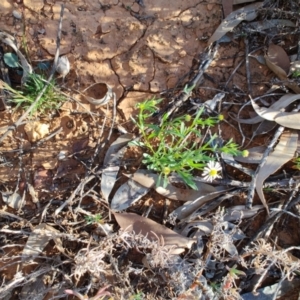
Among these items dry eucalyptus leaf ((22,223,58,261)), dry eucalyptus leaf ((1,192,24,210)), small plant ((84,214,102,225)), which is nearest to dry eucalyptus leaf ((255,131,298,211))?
small plant ((84,214,102,225))

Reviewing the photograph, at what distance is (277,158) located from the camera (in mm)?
2346

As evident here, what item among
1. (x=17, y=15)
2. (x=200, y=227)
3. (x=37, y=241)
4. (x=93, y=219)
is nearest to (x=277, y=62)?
(x=200, y=227)

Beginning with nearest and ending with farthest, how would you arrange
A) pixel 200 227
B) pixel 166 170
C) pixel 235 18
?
pixel 166 170, pixel 200 227, pixel 235 18

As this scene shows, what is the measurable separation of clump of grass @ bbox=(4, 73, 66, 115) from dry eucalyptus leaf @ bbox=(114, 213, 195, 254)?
0.68 meters

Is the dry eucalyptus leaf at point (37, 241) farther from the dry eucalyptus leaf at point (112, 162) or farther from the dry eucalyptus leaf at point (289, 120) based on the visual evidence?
the dry eucalyptus leaf at point (289, 120)

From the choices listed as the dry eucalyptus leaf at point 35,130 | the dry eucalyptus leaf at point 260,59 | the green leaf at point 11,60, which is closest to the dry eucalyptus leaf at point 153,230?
the dry eucalyptus leaf at point 35,130

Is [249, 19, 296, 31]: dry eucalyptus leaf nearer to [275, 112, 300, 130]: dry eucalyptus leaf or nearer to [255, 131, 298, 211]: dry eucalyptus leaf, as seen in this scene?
[275, 112, 300, 130]: dry eucalyptus leaf

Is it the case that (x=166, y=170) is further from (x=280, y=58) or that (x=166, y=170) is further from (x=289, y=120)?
(x=280, y=58)

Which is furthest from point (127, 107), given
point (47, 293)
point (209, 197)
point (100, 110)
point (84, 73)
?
point (47, 293)

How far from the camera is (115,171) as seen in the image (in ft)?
7.76

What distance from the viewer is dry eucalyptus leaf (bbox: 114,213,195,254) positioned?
227 centimetres

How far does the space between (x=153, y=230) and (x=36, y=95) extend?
934mm

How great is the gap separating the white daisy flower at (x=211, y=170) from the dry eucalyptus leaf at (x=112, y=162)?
43cm

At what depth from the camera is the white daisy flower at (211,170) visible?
2311 millimetres
